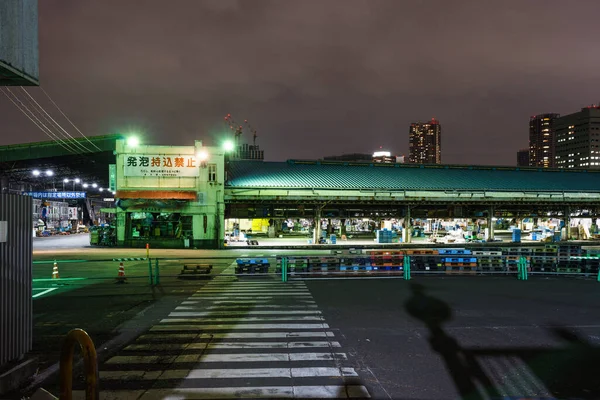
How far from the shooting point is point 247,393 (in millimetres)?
6914

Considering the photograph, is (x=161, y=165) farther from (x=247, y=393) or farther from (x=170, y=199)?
(x=247, y=393)

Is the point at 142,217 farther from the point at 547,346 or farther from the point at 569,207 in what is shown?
the point at 569,207

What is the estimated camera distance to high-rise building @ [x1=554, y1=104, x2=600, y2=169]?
7328 inches

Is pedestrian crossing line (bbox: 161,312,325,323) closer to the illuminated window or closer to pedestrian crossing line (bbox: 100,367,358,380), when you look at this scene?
pedestrian crossing line (bbox: 100,367,358,380)

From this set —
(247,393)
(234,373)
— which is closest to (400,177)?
(234,373)

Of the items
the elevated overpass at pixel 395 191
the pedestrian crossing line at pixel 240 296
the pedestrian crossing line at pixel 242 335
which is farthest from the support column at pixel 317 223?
the pedestrian crossing line at pixel 242 335

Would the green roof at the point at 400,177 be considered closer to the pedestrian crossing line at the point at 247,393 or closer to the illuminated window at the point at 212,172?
the illuminated window at the point at 212,172

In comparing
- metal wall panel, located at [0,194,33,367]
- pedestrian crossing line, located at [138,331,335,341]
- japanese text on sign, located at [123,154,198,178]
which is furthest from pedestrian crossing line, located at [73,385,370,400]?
japanese text on sign, located at [123,154,198,178]

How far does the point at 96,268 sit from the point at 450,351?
75.3 feet

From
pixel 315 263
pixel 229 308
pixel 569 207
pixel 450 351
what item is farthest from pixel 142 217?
pixel 569 207

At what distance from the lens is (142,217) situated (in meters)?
40.1

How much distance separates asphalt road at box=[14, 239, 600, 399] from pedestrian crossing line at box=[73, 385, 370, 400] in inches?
1.5

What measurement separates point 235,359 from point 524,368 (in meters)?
6.23

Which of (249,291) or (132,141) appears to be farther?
(132,141)
